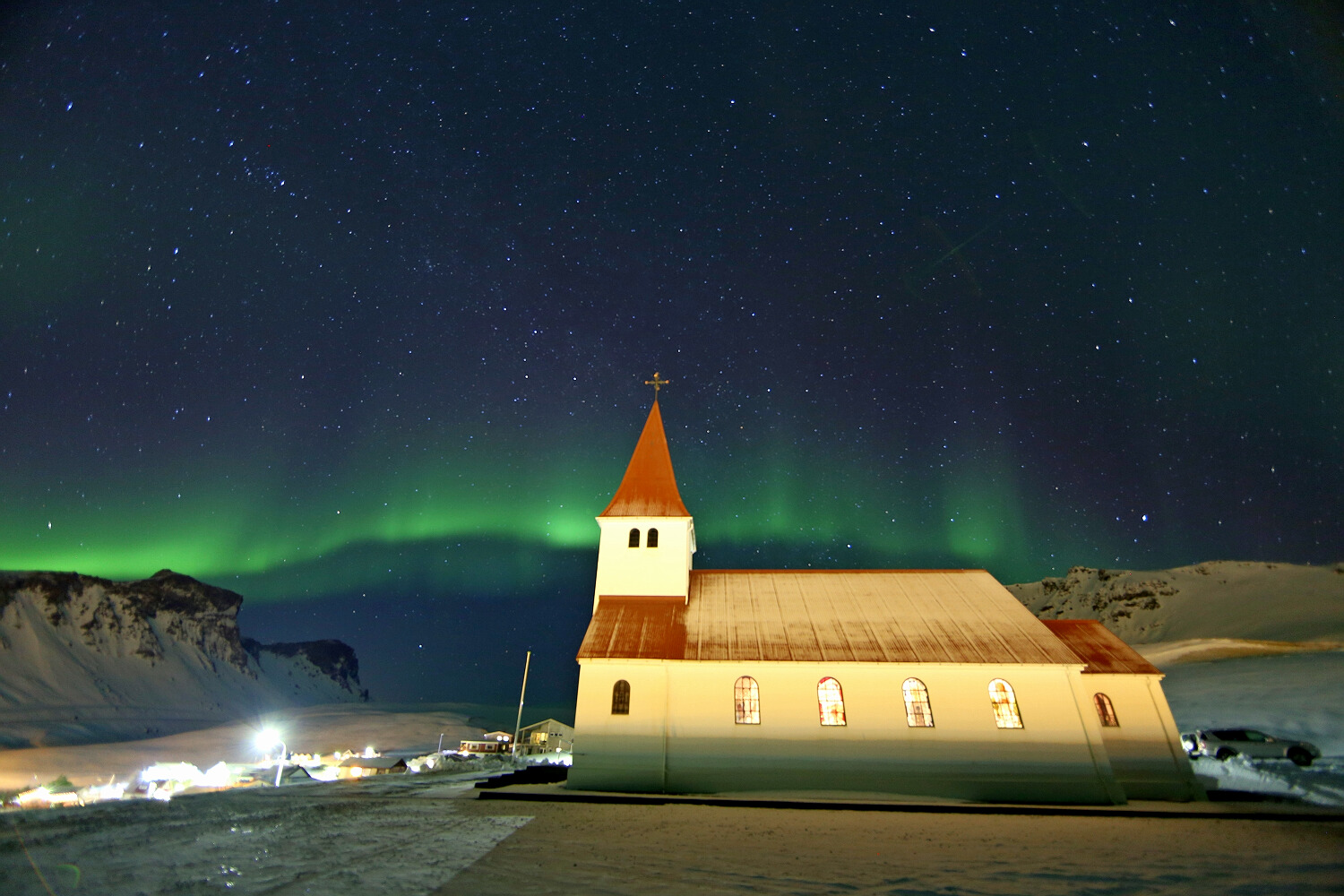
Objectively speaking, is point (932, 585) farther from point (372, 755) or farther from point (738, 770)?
point (372, 755)

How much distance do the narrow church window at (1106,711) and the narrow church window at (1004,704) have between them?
446cm

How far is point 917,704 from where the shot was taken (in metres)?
22.2

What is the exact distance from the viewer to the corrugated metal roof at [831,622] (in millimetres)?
22797

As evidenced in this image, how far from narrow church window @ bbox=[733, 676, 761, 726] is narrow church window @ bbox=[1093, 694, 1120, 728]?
13589mm

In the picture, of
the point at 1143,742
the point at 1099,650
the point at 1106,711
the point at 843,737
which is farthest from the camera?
the point at 1099,650

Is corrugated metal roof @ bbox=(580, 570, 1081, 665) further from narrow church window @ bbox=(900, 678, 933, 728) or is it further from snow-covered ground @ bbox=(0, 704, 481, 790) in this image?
snow-covered ground @ bbox=(0, 704, 481, 790)

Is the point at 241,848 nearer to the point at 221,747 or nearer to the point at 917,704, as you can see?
the point at 917,704

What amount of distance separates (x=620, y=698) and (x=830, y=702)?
7855 millimetres

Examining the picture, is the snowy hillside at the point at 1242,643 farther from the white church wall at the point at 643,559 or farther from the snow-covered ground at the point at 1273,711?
the white church wall at the point at 643,559

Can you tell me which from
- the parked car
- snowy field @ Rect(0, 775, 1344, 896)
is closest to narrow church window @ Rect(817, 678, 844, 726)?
snowy field @ Rect(0, 775, 1344, 896)

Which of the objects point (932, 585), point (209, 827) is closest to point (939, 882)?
point (209, 827)

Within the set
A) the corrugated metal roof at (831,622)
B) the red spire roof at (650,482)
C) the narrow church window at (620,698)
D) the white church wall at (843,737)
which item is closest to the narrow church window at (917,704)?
the white church wall at (843,737)

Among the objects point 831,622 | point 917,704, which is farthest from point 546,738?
point 917,704

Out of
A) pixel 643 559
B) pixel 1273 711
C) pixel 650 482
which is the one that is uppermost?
pixel 650 482
